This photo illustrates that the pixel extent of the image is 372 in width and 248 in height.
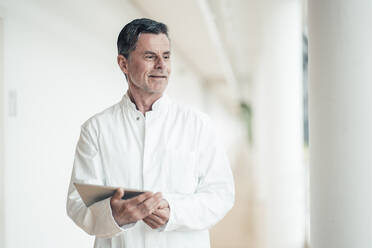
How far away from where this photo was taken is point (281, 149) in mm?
5816

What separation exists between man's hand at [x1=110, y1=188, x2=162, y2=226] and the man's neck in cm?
50

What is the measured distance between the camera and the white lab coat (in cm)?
187

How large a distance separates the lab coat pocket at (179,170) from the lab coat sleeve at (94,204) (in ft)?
0.90

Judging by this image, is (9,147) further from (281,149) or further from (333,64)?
(281,149)

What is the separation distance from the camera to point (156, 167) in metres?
1.91

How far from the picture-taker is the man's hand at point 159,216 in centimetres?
174

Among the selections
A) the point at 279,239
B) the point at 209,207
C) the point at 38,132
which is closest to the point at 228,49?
the point at 279,239

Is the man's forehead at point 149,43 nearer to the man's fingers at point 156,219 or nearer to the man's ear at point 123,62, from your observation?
the man's ear at point 123,62

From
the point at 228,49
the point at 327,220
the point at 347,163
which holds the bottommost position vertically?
the point at 327,220

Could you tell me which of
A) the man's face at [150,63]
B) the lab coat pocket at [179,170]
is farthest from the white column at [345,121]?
the man's face at [150,63]

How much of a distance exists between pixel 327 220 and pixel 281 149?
3.80 metres

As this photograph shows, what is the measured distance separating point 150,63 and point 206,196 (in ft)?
2.22

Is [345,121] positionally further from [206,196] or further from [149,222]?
[149,222]

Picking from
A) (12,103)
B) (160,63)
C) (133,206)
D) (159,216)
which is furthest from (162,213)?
(12,103)
